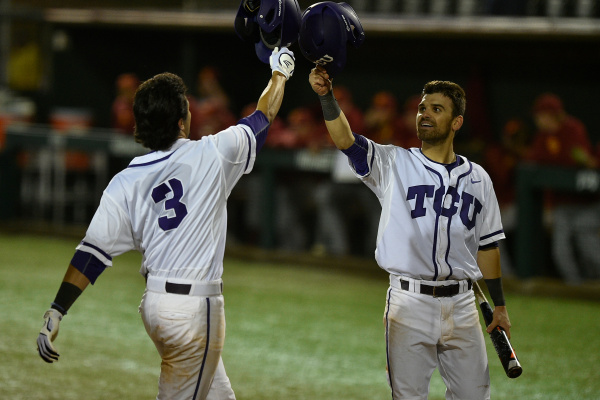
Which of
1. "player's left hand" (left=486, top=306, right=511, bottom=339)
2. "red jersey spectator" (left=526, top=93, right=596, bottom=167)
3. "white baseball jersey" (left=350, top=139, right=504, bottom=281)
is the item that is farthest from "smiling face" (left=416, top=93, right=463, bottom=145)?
"red jersey spectator" (left=526, top=93, right=596, bottom=167)

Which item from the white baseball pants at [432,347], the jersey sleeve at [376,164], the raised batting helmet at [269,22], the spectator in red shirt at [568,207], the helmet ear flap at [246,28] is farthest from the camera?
the spectator in red shirt at [568,207]

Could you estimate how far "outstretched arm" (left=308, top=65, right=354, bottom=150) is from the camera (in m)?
3.80

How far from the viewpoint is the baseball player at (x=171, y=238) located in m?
3.45

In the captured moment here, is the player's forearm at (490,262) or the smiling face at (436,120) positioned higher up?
the smiling face at (436,120)

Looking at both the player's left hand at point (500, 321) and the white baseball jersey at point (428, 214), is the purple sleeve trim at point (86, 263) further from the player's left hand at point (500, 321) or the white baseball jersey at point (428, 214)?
the player's left hand at point (500, 321)

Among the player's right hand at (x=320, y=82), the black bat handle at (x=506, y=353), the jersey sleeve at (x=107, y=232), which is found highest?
the player's right hand at (x=320, y=82)

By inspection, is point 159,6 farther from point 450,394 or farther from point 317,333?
point 450,394

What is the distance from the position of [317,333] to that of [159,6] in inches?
331

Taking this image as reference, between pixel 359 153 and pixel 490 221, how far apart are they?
697mm

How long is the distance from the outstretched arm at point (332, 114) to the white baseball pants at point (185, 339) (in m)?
0.90

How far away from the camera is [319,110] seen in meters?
12.2

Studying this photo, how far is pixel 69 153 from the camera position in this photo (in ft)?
38.5

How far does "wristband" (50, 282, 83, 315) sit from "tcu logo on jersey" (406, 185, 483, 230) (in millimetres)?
1478

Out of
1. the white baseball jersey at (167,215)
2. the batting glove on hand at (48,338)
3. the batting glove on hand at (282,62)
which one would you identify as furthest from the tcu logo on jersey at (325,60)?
the batting glove on hand at (48,338)
